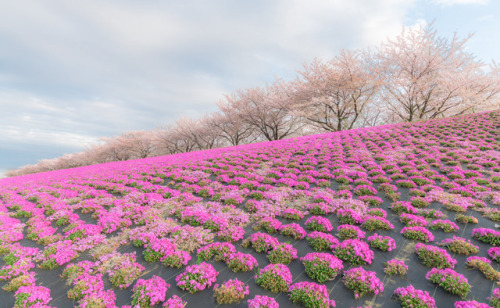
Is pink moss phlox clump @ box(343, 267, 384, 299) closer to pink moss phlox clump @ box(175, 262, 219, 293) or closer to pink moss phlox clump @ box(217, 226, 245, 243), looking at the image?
pink moss phlox clump @ box(175, 262, 219, 293)

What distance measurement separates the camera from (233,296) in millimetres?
Answer: 5312

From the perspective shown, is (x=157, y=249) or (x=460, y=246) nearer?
(x=460, y=246)

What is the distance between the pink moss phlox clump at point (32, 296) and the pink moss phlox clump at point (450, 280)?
9.84 m

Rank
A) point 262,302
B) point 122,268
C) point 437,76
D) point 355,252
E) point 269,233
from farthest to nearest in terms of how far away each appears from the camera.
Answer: point 437,76 → point 269,233 → point 355,252 → point 122,268 → point 262,302

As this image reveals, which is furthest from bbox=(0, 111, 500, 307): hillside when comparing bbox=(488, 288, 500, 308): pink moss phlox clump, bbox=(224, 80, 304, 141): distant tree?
bbox=(224, 80, 304, 141): distant tree

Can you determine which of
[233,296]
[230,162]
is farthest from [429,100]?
[233,296]

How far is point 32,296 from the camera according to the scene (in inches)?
216

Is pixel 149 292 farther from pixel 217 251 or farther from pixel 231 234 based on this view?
pixel 231 234

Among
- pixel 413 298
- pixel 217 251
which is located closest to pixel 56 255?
pixel 217 251

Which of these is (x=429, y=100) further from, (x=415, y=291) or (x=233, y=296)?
(x=233, y=296)

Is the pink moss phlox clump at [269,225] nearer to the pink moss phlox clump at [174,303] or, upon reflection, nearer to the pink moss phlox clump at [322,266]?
the pink moss phlox clump at [322,266]

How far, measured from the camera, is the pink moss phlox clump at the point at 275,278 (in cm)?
557

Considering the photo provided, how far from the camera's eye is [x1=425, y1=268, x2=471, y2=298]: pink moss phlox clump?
17.0ft

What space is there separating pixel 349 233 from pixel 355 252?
1.25 m
